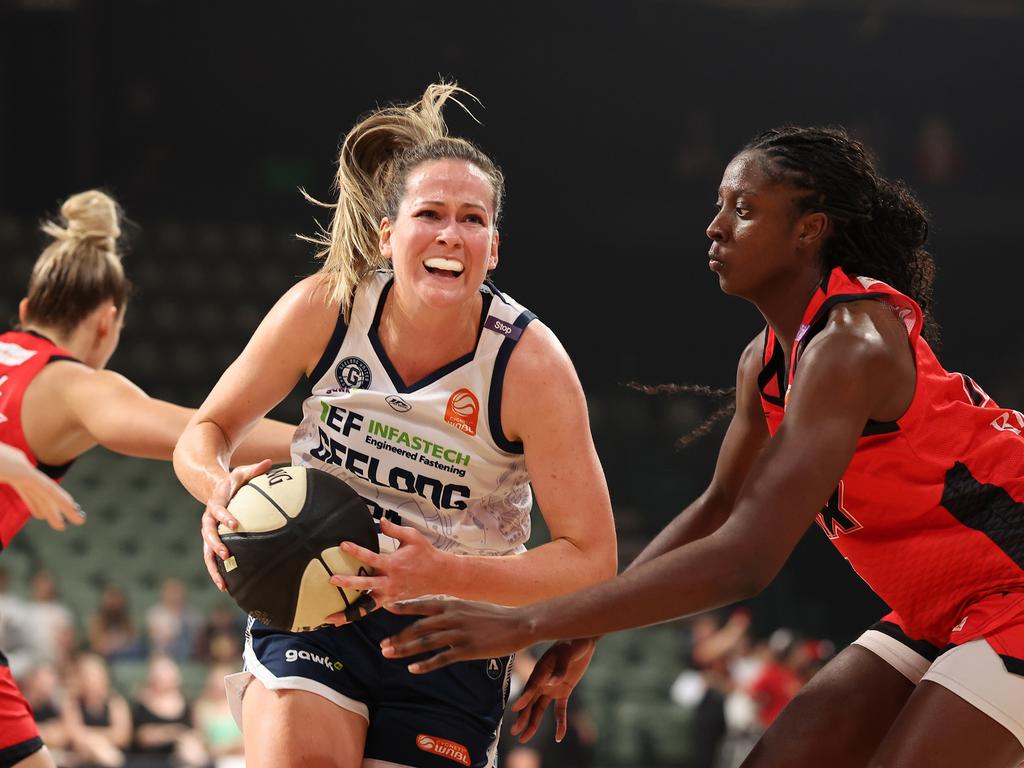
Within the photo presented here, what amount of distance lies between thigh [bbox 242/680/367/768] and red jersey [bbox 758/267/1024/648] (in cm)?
111

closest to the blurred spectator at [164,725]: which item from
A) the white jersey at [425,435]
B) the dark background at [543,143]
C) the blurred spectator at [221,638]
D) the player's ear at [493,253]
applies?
the blurred spectator at [221,638]

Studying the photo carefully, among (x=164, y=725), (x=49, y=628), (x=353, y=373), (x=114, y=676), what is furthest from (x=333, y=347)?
(x=114, y=676)

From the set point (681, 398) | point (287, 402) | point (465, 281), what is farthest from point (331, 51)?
point (465, 281)

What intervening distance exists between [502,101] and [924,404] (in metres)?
9.70

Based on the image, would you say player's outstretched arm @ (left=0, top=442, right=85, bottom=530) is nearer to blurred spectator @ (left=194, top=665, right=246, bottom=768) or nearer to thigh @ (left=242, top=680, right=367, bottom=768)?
thigh @ (left=242, top=680, right=367, bottom=768)

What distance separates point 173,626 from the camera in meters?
8.37

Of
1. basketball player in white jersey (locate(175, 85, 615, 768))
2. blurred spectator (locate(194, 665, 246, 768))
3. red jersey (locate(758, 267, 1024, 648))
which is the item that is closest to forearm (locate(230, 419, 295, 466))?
basketball player in white jersey (locate(175, 85, 615, 768))

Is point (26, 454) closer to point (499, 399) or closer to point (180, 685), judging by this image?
point (499, 399)

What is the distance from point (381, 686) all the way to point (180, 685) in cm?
552

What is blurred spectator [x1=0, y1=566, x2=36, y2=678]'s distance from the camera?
7.70m

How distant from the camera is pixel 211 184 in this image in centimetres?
1162

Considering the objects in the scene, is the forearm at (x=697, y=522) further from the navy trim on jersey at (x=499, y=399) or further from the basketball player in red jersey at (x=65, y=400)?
the basketball player in red jersey at (x=65, y=400)

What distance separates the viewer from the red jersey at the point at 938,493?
94.9 inches

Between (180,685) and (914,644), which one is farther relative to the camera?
(180,685)
